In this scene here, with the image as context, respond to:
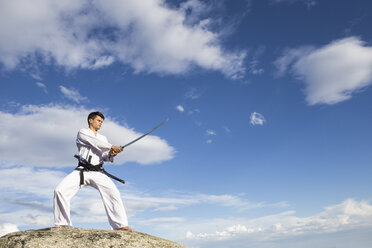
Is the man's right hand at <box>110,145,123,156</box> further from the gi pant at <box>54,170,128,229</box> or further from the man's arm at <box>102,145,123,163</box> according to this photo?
the gi pant at <box>54,170,128,229</box>

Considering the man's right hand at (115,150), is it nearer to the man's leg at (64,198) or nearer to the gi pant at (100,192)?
the gi pant at (100,192)

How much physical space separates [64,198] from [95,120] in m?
2.22

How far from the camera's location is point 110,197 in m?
8.24

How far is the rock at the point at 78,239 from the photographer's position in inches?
267

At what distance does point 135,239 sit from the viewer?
7.23 meters

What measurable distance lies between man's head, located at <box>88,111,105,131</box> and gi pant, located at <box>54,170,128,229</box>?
130 centimetres

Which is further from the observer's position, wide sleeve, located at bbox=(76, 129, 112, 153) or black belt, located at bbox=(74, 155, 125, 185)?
wide sleeve, located at bbox=(76, 129, 112, 153)

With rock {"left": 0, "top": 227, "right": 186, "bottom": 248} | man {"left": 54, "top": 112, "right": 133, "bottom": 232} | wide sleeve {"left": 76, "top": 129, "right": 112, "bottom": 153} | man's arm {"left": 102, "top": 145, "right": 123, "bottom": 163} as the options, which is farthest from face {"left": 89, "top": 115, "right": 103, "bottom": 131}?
rock {"left": 0, "top": 227, "right": 186, "bottom": 248}

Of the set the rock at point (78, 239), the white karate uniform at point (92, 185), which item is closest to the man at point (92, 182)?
the white karate uniform at point (92, 185)

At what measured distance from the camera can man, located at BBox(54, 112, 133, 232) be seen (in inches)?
312

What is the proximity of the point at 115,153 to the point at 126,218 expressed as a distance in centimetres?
173

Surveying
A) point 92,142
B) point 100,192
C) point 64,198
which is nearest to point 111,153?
point 92,142

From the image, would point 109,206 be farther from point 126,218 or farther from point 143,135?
point 143,135

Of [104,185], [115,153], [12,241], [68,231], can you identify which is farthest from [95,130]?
[12,241]
